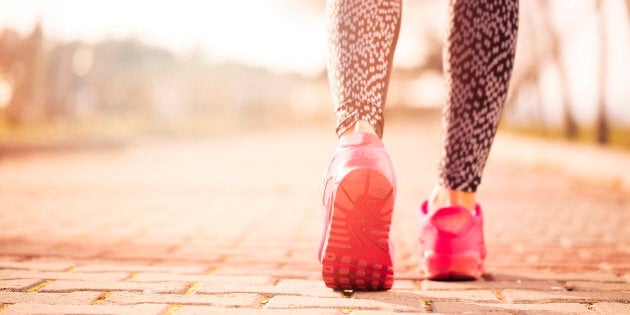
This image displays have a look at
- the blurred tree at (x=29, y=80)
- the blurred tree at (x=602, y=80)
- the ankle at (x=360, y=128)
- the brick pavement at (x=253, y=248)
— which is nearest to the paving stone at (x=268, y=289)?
the brick pavement at (x=253, y=248)

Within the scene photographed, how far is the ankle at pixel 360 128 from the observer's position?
1583mm

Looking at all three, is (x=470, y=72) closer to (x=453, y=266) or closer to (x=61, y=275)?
(x=453, y=266)

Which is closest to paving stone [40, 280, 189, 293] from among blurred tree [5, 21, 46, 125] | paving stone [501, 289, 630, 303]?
paving stone [501, 289, 630, 303]

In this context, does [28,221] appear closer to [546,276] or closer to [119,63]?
[546,276]

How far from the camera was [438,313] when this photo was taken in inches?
58.5

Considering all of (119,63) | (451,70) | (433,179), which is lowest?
(433,179)

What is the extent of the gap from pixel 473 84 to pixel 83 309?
1163mm

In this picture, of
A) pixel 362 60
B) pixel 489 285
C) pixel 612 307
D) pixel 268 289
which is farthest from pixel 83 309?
pixel 612 307

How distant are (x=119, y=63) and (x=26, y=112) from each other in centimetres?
1370

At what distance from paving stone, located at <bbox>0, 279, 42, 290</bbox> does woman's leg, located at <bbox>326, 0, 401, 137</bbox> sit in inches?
35.9

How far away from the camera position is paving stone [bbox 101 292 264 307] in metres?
1.55

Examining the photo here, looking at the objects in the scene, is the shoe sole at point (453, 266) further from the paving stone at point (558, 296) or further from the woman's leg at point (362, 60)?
the woman's leg at point (362, 60)

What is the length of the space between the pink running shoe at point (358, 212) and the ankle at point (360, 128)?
0.02 metres

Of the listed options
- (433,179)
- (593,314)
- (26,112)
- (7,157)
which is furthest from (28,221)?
(26,112)
